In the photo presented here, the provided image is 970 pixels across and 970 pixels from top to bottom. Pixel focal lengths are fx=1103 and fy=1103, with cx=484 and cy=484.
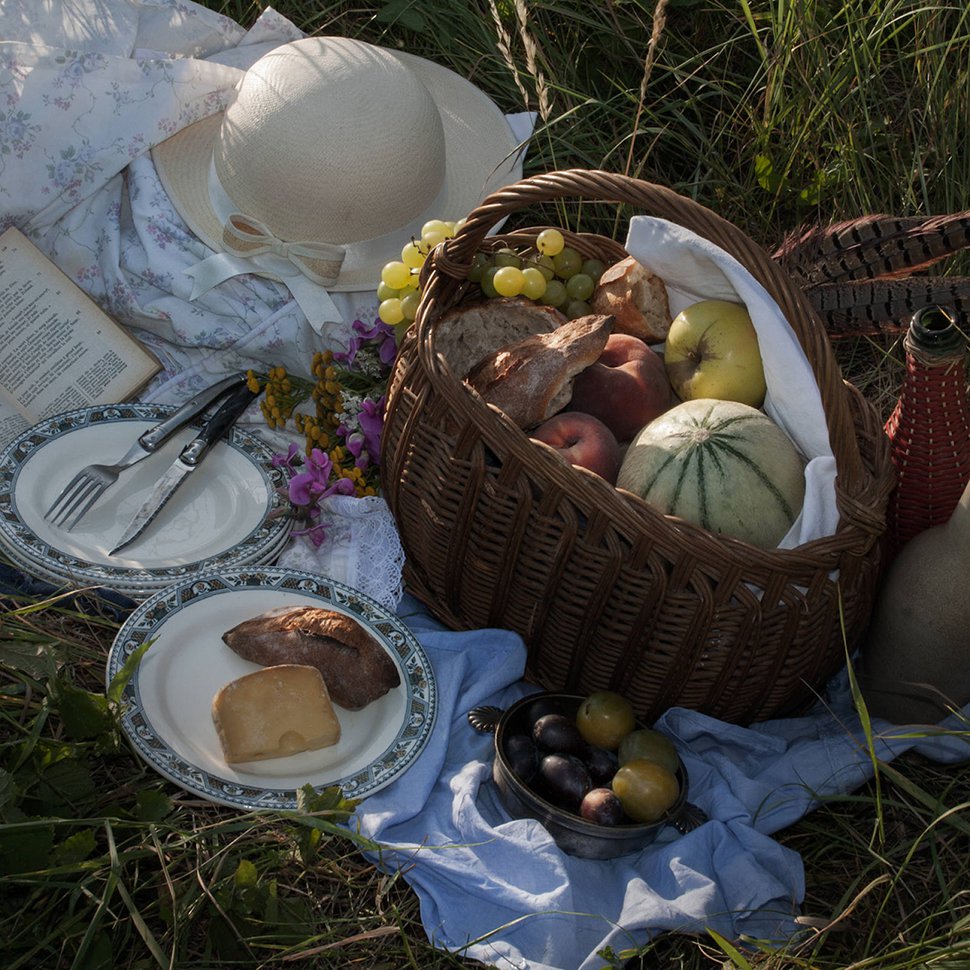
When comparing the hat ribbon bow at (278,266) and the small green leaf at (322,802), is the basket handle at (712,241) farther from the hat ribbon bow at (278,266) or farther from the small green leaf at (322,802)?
the small green leaf at (322,802)

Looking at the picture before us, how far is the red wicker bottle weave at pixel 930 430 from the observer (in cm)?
202

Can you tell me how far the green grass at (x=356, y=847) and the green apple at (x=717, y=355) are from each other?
733 millimetres

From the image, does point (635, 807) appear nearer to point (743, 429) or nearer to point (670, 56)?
point (743, 429)

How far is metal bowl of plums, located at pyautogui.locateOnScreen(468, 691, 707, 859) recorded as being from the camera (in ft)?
5.99

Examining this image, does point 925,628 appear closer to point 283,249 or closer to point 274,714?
point 274,714

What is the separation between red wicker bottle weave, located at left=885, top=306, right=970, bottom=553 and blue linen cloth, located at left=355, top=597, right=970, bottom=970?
43 centimetres

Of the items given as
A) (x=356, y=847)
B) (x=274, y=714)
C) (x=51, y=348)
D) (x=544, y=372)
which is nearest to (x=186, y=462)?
(x=51, y=348)

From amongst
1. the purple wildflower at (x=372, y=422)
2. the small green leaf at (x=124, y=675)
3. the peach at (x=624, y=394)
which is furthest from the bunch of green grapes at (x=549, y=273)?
the small green leaf at (x=124, y=675)

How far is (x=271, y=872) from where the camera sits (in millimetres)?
1868

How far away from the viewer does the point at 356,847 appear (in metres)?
1.90

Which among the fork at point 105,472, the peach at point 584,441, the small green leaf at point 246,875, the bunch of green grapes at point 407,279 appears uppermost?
the bunch of green grapes at point 407,279

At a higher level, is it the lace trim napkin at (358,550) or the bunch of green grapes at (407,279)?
the bunch of green grapes at (407,279)

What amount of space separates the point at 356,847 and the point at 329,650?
0.35 m

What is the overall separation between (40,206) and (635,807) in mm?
2118
